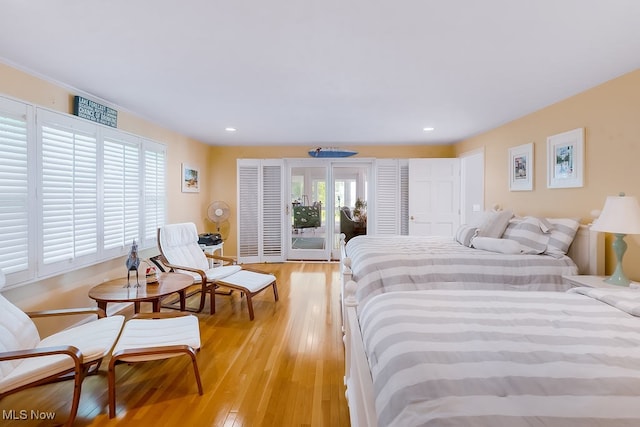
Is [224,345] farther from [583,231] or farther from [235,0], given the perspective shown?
[583,231]

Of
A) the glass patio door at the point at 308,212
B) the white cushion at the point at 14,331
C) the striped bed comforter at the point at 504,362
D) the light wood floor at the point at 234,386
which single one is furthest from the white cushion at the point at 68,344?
the glass patio door at the point at 308,212

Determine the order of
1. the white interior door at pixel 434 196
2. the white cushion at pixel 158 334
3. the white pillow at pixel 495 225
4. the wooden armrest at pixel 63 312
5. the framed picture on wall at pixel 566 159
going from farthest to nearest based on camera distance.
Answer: the white interior door at pixel 434 196
the white pillow at pixel 495 225
the framed picture on wall at pixel 566 159
the wooden armrest at pixel 63 312
the white cushion at pixel 158 334

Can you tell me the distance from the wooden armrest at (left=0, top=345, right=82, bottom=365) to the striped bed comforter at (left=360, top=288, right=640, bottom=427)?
1561 mm

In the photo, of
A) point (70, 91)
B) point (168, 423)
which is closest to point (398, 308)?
point (168, 423)

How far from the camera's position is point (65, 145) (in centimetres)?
258

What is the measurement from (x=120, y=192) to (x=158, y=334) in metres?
1.94

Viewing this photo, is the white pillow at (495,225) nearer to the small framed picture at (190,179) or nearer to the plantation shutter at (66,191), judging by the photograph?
the plantation shutter at (66,191)

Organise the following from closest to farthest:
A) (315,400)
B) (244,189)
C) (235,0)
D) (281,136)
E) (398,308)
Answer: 1. (398,308)
2. (235,0)
3. (315,400)
4. (281,136)
5. (244,189)

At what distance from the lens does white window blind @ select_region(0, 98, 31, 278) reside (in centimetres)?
209

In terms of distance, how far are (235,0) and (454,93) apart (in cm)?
216

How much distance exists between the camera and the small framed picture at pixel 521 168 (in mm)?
3446

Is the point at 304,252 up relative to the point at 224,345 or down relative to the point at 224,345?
up

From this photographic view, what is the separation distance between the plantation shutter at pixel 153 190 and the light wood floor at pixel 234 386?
1512 mm

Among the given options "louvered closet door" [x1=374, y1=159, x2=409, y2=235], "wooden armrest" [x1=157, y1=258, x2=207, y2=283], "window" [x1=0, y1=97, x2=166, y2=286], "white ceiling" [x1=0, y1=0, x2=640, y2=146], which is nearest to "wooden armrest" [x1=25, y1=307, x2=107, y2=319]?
"window" [x1=0, y1=97, x2=166, y2=286]
